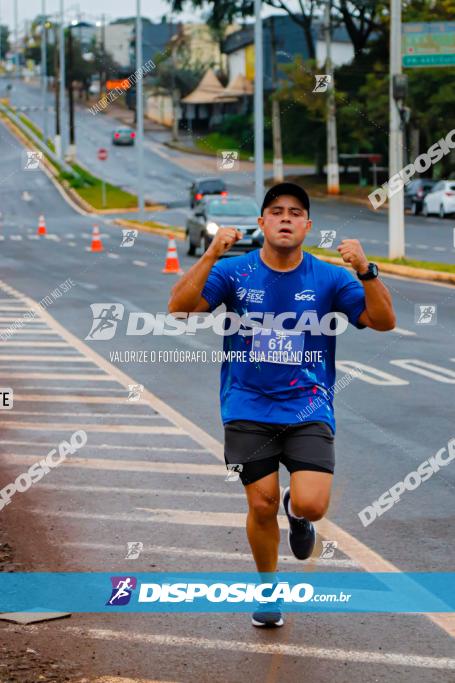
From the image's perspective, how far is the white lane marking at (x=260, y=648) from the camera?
602 cm

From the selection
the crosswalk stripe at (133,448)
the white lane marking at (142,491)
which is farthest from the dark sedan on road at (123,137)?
the white lane marking at (142,491)

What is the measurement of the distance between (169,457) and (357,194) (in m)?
60.6

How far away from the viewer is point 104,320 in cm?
2228

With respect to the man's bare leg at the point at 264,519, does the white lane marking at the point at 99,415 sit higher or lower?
lower

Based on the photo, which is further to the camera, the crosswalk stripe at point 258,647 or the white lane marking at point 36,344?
the white lane marking at point 36,344

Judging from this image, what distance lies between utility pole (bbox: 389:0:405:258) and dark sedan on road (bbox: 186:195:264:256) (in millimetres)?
4752

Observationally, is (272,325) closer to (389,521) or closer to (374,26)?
(389,521)

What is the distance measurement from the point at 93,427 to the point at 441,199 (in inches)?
1725

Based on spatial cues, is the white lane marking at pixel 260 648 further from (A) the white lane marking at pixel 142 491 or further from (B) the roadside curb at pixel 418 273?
(B) the roadside curb at pixel 418 273

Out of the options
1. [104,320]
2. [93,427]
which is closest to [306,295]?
[93,427]

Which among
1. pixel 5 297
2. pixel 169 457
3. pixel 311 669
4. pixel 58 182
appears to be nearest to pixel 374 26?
pixel 58 182

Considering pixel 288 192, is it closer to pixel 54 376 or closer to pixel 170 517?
pixel 170 517

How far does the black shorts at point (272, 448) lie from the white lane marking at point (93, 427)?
218 inches

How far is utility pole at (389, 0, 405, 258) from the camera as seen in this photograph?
97.8 ft
